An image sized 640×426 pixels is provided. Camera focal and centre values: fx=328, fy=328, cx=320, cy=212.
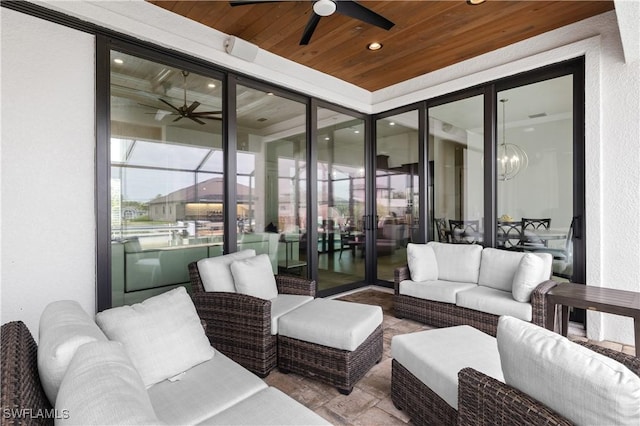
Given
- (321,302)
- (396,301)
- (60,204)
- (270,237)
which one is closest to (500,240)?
(396,301)

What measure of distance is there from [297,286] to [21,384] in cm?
232

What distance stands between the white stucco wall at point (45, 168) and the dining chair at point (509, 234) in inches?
169

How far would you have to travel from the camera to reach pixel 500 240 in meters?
4.02

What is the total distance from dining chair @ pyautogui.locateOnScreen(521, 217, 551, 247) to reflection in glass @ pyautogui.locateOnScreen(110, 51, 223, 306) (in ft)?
11.6

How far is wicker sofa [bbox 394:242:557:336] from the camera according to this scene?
2.97m

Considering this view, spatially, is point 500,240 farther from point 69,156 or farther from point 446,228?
point 69,156

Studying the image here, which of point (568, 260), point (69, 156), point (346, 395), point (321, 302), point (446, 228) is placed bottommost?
point (346, 395)

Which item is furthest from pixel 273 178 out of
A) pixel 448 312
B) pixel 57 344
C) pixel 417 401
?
pixel 57 344

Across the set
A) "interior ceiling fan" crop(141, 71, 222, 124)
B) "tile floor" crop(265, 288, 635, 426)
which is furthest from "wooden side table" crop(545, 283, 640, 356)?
"interior ceiling fan" crop(141, 71, 222, 124)

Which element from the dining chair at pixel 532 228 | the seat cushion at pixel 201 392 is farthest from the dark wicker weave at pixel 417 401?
the dining chair at pixel 532 228

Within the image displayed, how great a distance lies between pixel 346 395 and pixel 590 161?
3.20 metres

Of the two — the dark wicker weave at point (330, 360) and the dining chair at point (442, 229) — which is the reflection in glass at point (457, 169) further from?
the dark wicker weave at point (330, 360)

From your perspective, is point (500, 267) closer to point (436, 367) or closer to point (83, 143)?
point (436, 367)

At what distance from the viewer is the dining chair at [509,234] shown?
396 cm
